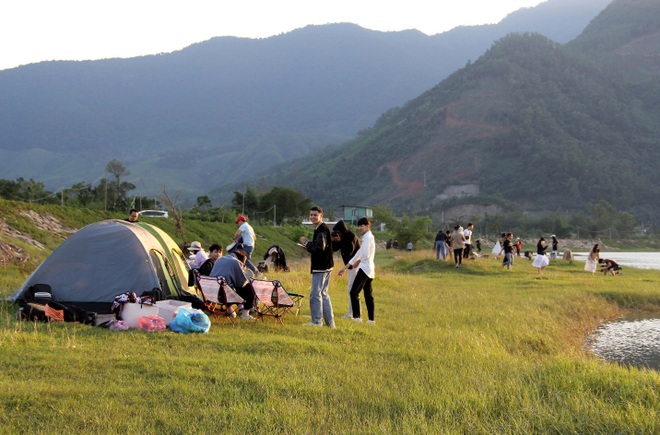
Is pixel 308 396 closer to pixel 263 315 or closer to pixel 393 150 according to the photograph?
pixel 263 315

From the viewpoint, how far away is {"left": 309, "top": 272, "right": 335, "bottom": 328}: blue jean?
10.1 metres

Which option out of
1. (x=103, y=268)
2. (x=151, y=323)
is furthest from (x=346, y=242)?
(x=103, y=268)

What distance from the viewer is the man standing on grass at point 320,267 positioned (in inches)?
393

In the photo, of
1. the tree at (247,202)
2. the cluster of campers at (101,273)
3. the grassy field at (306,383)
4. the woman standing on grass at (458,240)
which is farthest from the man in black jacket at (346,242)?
the tree at (247,202)

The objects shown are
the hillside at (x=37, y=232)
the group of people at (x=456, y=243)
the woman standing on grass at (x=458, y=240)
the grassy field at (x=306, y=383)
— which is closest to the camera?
the grassy field at (x=306, y=383)

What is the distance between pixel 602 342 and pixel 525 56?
140 meters

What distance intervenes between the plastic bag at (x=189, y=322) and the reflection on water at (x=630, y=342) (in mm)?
6844

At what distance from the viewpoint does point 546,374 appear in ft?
21.8

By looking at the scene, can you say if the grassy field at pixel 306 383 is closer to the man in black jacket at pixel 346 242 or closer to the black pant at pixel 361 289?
the black pant at pixel 361 289

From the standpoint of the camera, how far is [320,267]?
1001 cm

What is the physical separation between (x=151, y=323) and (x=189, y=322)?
0.60m

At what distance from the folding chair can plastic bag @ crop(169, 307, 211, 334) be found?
1326 millimetres

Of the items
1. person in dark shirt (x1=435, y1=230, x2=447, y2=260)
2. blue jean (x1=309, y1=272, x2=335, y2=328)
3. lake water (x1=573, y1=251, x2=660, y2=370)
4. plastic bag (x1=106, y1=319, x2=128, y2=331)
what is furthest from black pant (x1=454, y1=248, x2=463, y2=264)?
plastic bag (x1=106, y1=319, x2=128, y2=331)

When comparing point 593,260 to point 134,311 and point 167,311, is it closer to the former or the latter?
point 167,311
